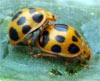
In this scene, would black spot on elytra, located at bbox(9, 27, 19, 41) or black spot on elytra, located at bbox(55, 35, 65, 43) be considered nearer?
black spot on elytra, located at bbox(55, 35, 65, 43)

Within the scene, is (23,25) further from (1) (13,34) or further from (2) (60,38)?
(2) (60,38)

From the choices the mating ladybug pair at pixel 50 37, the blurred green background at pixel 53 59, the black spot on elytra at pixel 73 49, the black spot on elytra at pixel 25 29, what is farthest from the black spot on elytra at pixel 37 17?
the black spot on elytra at pixel 73 49

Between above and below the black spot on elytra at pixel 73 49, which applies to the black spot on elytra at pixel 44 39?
above

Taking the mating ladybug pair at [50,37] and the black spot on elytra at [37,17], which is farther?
the black spot on elytra at [37,17]

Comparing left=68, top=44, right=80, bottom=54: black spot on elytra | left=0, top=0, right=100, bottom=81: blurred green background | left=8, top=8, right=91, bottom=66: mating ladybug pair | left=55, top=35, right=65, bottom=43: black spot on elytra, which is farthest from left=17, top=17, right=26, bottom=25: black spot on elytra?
left=68, top=44, right=80, bottom=54: black spot on elytra

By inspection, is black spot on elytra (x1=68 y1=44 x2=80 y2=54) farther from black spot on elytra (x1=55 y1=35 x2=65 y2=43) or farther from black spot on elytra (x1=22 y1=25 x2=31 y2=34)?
black spot on elytra (x1=22 y1=25 x2=31 y2=34)

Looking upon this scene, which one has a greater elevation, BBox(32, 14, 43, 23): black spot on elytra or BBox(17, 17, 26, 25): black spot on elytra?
BBox(32, 14, 43, 23): black spot on elytra

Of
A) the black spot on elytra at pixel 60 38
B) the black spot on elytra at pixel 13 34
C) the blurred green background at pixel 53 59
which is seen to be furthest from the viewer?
the black spot on elytra at pixel 13 34

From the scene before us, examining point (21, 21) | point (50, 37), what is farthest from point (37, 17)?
point (50, 37)

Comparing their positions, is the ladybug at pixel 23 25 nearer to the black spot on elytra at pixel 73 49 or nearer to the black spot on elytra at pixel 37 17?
the black spot on elytra at pixel 37 17
